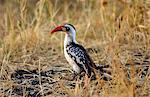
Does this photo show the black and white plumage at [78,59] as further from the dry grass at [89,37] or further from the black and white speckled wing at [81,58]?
the dry grass at [89,37]

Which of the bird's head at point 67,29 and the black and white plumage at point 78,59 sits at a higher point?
the bird's head at point 67,29

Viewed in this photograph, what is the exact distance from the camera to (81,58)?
6.33 meters

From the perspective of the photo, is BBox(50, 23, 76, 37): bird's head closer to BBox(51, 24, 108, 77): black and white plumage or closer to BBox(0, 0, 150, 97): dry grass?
BBox(51, 24, 108, 77): black and white plumage

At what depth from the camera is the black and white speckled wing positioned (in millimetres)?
6274

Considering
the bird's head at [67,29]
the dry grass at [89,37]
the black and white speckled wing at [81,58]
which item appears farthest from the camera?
the dry grass at [89,37]

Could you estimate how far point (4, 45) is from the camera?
290 inches

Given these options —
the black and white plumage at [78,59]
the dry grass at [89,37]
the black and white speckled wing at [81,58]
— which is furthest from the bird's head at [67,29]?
the dry grass at [89,37]

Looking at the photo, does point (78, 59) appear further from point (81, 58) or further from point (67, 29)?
point (67, 29)

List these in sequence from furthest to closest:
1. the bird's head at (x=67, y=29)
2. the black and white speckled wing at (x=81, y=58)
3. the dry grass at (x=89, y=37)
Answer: the dry grass at (x=89, y=37) < the bird's head at (x=67, y=29) < the black and white speckled wing at (x=81, y=58)

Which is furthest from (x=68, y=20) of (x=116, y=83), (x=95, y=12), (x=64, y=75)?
(x=116, y=83)

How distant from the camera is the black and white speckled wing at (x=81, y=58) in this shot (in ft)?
20.6

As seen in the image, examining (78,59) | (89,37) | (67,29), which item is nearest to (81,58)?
(78,59)

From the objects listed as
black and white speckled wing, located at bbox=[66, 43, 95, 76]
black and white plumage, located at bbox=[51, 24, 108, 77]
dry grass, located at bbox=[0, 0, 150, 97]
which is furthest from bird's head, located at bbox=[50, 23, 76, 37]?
dry grass, located at bbox=[0, 0, 150, 97]

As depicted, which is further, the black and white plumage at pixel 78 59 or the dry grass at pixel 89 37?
the dry grass at pixel 89 37
